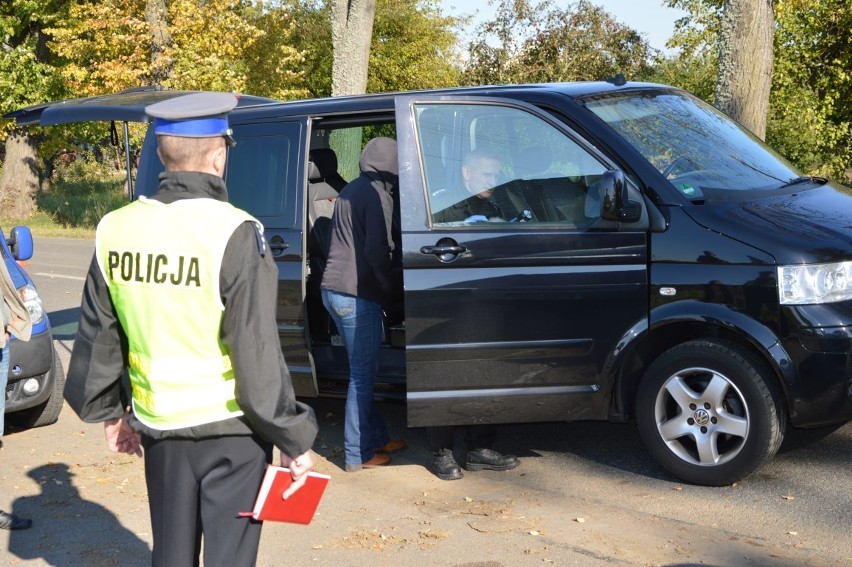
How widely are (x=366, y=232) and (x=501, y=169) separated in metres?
0.82

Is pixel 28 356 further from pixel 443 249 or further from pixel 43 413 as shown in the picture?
pixel 443 249

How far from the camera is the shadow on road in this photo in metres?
4.84

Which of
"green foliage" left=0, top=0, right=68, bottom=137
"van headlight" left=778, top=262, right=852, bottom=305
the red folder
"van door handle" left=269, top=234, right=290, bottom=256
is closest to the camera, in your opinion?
the red folder

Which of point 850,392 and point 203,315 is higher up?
point 203,315

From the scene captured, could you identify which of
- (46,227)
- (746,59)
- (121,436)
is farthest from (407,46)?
(121,436)

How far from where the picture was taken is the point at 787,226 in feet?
17.0

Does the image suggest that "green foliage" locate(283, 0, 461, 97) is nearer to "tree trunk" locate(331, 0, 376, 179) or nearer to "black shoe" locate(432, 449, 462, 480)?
"tree trunk" locate(331, 0, 376, 179)

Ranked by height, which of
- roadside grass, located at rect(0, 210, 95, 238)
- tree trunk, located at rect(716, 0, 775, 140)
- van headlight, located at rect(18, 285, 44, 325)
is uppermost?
tree trunk, located at rect(716, 0, 775, 140)

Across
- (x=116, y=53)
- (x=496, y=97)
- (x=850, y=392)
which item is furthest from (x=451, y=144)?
(x=116, y=53)

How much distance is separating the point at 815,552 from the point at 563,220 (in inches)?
78.9

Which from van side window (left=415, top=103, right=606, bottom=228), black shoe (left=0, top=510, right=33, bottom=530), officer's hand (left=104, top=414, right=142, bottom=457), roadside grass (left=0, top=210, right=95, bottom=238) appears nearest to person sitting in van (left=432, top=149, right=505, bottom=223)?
van side window (left=415, top=103, right=606, bottom=228)

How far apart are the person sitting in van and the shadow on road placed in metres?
2.23

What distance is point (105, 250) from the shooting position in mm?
3049

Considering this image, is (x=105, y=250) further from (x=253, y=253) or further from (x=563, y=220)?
(x=563, y=220)
